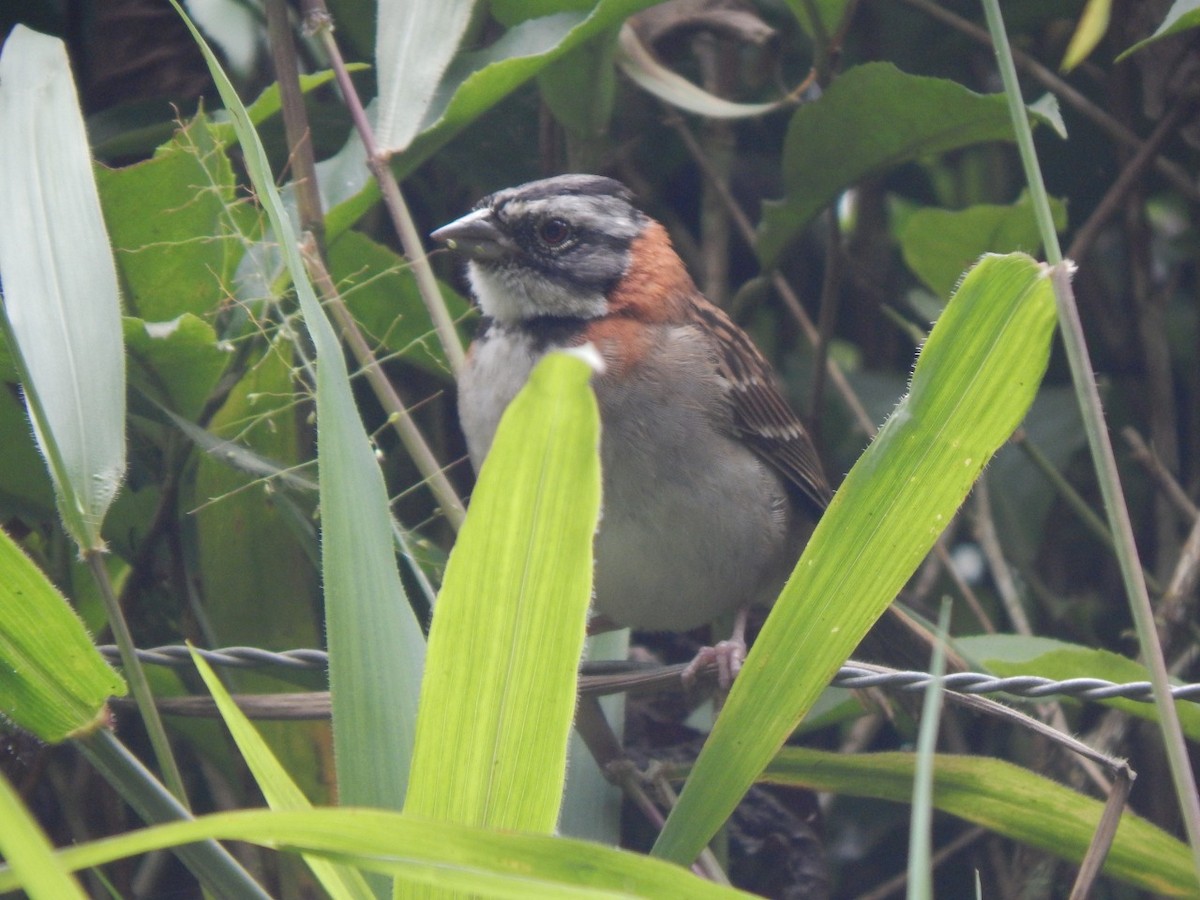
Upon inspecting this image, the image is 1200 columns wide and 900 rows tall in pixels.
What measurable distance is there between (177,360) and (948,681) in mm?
1273

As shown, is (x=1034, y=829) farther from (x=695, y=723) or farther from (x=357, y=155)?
(x=357, y=155)

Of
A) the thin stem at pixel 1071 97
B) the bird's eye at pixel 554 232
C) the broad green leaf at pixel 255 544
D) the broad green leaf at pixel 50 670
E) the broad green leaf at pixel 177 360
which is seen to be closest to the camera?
the broad green leaf at pixel 50 670

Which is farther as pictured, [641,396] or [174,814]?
[641,396]

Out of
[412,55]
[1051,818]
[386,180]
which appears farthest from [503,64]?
[1051,818]

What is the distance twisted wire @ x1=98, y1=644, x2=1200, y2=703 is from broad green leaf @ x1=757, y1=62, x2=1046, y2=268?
45.3 inches

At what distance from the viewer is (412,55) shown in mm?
2312

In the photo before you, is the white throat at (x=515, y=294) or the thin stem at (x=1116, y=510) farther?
the white throat at (x=515, y=294)

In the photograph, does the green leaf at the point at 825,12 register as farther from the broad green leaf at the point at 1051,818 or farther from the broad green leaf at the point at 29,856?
the broad green leaf at the point at 29,856

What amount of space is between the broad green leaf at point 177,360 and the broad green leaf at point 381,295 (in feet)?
1.32

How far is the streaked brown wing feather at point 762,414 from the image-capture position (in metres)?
2.81

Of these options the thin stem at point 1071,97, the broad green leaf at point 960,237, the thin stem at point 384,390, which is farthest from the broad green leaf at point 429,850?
the thin stem at point 1071,97

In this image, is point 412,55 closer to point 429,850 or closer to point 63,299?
point 63,299

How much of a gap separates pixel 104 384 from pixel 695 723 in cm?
148

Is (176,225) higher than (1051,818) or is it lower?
higher
